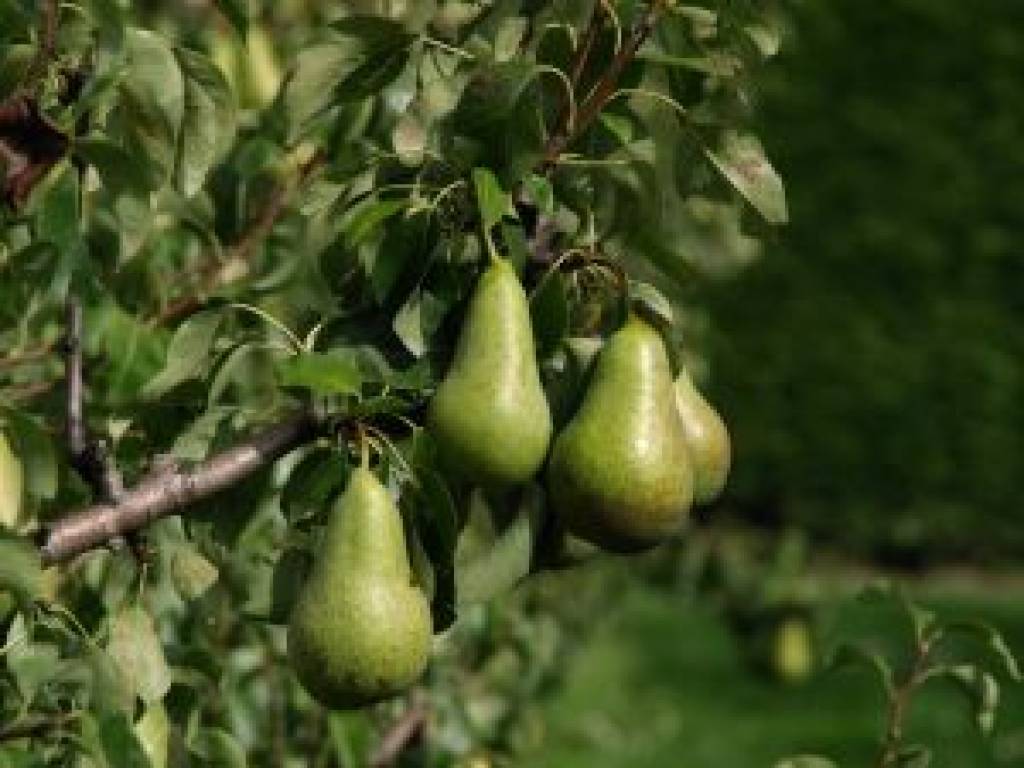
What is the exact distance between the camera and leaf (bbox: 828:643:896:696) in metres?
2.52

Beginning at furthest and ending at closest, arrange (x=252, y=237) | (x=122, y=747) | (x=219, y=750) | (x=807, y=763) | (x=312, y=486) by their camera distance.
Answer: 1. (x=252, y=237)
2. (x=807, y=763)
3. (x=219, y=750)
4. (x=312, y=486)
5. (x=122, y=747)

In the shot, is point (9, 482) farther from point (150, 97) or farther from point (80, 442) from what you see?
point (150, 97)

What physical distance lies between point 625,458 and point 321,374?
0.27 metres

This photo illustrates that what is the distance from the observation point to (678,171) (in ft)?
6.49

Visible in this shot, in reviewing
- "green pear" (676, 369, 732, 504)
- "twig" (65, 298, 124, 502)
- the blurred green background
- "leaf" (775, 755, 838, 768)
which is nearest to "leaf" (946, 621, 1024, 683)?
"leaf" (775, 755, 838, 768)

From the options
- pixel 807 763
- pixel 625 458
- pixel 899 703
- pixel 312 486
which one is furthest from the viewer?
pixel 899 703

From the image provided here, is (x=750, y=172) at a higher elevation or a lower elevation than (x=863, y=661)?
higher

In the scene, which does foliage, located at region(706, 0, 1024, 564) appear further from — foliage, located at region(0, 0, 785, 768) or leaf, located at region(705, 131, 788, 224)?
leaf, located at region(705, 131, 788, 224)

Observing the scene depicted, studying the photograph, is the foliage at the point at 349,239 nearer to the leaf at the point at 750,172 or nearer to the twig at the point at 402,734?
the leaf at the point at 750,172

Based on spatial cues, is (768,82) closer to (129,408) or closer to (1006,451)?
(1006,451)

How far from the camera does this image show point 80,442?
6.29 ft

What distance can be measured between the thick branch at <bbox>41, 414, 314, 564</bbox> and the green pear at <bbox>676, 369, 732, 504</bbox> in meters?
0.37

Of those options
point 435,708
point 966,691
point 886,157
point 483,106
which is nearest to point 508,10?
point 483,106

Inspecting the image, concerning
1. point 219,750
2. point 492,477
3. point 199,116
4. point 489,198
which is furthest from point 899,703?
point 199,116
